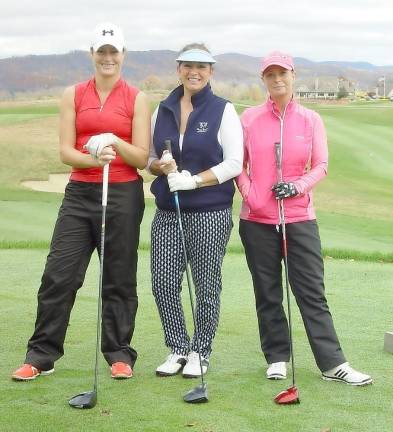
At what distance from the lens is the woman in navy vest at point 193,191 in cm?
523

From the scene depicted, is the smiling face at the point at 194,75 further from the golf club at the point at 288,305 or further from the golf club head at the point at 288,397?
the golf club head at the point at 288,397

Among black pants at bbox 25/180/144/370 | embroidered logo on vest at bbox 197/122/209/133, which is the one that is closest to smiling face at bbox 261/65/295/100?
embroidered logo on vest at bbox 197/122/209/133

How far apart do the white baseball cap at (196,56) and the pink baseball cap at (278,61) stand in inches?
12.0

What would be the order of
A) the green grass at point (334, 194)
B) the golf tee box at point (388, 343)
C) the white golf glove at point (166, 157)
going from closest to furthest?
the white golf glove at point (166, 157)
the golf tee box at point (388, 343)
the green grass at point (334, 194)

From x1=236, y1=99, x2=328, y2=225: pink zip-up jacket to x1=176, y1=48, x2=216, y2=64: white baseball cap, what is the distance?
0.45 m

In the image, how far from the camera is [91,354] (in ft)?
19.1

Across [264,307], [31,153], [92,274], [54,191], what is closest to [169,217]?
[264,307]

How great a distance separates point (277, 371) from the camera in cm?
533

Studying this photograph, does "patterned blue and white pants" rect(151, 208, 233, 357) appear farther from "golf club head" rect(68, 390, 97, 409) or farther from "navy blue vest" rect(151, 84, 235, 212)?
"golf club head" rect(68, 390, 97, 409)

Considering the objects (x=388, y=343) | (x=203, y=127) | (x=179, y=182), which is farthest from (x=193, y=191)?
(x=388, y=343)

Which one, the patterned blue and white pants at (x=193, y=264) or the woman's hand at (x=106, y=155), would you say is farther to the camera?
the patterned blue and white pants at (x=193, y=264)

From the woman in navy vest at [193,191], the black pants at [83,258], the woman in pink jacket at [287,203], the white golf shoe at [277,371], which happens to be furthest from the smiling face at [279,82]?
the white golf shoe at [277,371]

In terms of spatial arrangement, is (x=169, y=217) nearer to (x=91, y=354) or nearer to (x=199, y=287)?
(x=199, y=287)

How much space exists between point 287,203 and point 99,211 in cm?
113
